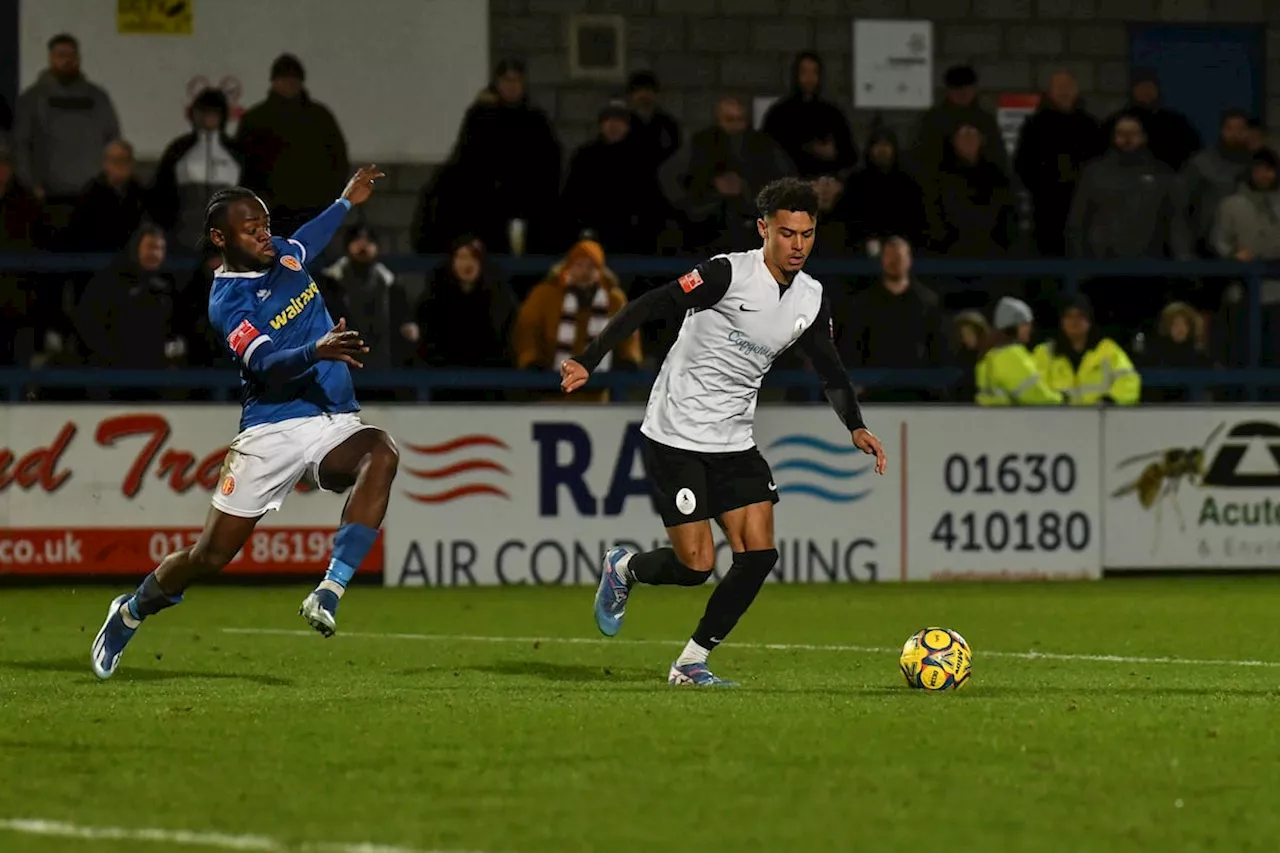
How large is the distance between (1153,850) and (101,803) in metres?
2.84

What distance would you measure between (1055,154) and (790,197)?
9.56 metres

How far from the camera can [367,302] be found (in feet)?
55.5

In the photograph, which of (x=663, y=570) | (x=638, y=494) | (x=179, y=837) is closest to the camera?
(x=179, y=837)

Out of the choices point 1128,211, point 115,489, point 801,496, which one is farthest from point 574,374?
point 1128,211

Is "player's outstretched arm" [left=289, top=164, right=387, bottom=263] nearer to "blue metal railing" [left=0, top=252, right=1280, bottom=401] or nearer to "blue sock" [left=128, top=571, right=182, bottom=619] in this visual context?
"blue sock" [left=128, top=571, right=182, bottom=619]

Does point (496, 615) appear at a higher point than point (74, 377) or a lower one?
lower

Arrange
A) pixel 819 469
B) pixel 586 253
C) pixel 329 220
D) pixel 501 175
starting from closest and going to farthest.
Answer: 1. pixel 329 220
2. pixel 586 253
3. pixel 819 469
4. pixel 501 175

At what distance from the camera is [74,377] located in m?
16.7

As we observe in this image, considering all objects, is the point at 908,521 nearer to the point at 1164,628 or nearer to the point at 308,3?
the point at 1164,628

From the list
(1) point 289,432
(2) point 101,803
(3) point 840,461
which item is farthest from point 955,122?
(2) point 101,803

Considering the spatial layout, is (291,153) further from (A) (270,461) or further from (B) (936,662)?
(B) (936,662)

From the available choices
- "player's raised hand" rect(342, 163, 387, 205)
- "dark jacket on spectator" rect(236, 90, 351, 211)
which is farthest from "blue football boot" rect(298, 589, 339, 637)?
"dark jacket on spectator" rect(236, 90, 351, 211)

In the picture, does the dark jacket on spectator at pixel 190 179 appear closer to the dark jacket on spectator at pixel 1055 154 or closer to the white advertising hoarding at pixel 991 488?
the white advertising hoarding at pixel 991 488

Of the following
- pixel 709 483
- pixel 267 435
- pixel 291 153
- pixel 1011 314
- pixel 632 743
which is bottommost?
pixel 632 743
